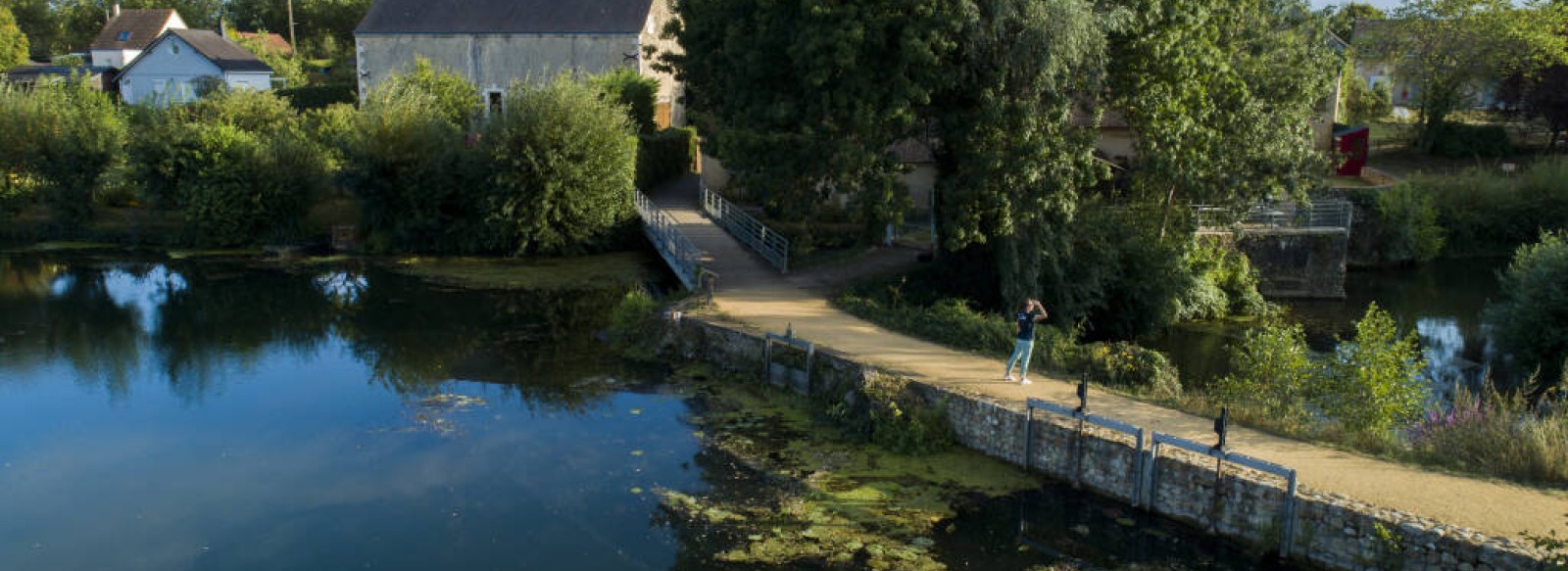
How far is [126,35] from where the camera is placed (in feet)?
216

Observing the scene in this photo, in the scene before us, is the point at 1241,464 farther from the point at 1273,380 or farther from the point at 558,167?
the point at 558,167

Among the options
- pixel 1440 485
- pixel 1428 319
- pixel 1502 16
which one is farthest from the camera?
pixel 1502 16

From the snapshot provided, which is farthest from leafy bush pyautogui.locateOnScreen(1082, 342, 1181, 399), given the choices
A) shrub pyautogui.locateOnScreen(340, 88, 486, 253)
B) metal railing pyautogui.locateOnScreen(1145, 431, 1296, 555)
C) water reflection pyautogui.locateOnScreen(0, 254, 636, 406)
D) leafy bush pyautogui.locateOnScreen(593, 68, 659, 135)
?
leafy bush pyautogui.locateOnScreen(593, 68, 659, 135)

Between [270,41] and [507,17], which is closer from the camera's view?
[507,17]

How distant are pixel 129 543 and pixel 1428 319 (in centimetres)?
2635

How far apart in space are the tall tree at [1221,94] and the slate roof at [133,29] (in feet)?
206

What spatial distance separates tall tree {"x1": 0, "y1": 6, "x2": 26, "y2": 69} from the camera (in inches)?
2456

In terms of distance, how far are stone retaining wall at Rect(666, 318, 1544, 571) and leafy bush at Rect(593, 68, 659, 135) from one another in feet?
77.7

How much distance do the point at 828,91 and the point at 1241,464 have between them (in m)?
10.5

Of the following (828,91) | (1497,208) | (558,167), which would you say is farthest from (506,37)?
(1497,208)

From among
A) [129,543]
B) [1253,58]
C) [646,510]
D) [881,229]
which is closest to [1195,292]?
[1253,58]

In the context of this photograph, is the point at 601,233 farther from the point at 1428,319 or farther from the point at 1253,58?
the point at 1428,319

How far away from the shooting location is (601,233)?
1264 inches

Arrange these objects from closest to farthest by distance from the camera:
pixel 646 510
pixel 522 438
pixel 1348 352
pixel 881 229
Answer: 1. pixel 646 510
2. pixel 1348 352
3. pixel 522 438
4. pixel 881 229
